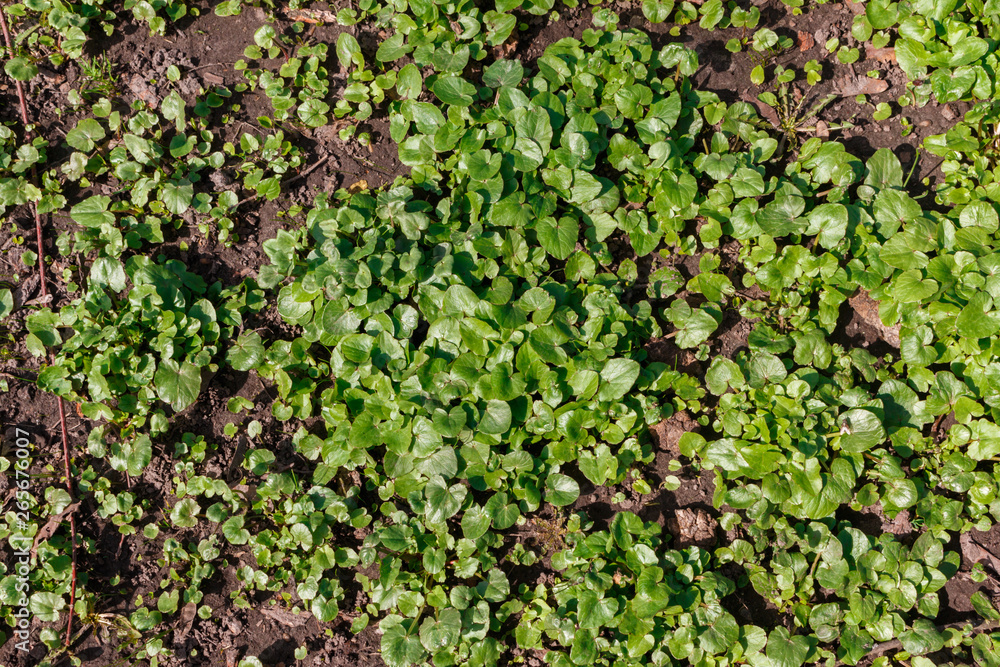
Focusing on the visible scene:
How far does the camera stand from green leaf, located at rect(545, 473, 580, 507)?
2553 millimetres

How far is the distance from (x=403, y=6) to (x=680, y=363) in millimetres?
2110

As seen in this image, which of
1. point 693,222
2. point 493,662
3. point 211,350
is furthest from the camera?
point 693,222

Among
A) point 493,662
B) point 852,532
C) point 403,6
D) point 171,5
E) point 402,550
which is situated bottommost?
point 493,662

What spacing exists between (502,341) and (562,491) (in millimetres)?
660

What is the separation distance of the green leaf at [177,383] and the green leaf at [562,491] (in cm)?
156

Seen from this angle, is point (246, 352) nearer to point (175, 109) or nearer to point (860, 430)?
point (175, 109)

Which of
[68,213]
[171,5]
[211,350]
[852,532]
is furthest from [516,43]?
[852,532]

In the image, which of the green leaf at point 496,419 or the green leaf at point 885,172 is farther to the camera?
the green leaf at point 885,172

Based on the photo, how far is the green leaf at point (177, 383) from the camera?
2.67 meters

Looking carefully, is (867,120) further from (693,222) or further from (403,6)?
(403,6)

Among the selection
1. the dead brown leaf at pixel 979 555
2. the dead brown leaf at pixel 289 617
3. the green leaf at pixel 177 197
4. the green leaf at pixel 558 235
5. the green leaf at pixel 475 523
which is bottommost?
the dead brown leaf at pixel 289 617

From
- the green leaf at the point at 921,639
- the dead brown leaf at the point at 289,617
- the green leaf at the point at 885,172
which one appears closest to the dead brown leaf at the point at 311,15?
the green leaf at the point at 885,172

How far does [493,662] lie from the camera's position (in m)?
2.51

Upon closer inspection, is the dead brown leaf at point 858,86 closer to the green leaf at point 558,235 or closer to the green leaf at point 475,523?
the green leaf at point 558,235
